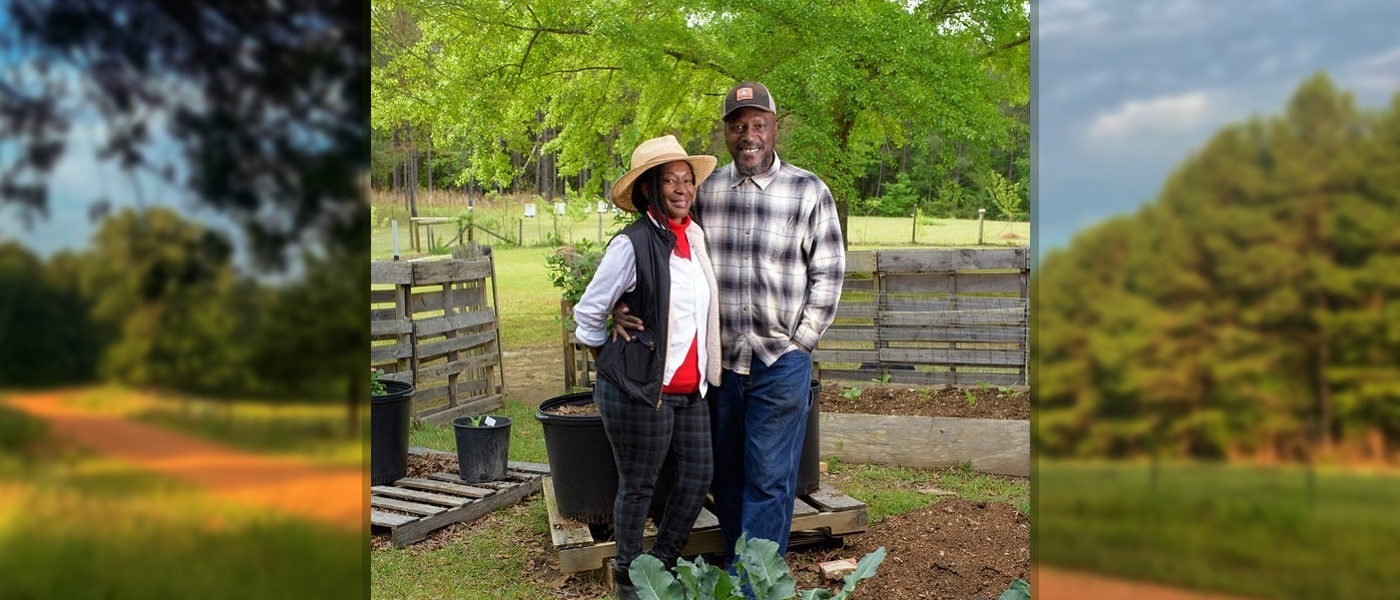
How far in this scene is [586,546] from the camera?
398cm

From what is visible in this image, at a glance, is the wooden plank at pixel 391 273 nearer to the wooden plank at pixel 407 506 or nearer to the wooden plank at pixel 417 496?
the wooden plank at pixel 417 496

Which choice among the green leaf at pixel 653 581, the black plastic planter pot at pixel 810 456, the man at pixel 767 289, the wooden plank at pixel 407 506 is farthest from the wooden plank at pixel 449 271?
the green leaf at pixel 653 581

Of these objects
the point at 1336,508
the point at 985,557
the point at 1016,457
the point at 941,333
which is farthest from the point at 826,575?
the point at 941,333

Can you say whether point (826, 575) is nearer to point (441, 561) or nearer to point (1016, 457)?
point (441, 561)

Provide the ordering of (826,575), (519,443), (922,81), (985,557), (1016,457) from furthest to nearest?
1. (922,81)
2. (519,443)
3. (1016,457)
4. (985,557)
5. (826,575)

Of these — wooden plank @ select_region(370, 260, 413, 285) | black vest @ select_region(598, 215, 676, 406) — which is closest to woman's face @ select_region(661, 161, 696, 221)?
black vest @ select_region(598, 215, 676, 406)

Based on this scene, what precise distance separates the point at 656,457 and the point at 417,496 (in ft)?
7.05

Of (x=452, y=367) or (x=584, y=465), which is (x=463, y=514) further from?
(x=452, y=367)

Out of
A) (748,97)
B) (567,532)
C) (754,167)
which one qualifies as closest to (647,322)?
(754,167)

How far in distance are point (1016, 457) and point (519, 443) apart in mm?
3473

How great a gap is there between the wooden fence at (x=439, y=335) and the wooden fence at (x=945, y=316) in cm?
289

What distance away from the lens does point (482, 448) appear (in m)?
5.34

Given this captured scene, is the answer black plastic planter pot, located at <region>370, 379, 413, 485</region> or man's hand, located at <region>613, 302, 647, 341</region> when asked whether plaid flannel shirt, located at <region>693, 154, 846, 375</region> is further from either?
black plastic planter pot, located at <region>370, 379, 413, 485</region>

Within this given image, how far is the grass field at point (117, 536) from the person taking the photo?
905 millimetres
